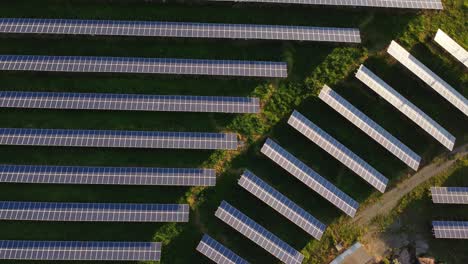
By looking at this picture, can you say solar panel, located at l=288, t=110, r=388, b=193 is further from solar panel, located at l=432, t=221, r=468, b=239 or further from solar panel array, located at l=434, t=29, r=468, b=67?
solar panel array, located at l=434, t=29, r=468, b=67

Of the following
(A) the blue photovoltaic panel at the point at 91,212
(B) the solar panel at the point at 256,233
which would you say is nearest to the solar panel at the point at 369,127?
(B) the solar panel at the point at 256,233

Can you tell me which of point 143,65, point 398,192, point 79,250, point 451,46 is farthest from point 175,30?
point 451,46

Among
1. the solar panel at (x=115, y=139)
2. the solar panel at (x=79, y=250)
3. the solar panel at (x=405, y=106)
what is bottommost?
the solar panel at (x=79, y=250)

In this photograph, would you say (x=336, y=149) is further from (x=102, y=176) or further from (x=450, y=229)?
(x=102, y=176)

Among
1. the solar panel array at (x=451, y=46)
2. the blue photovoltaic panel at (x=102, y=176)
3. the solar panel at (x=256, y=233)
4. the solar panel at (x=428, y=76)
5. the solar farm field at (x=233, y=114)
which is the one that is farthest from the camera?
the solar panel array at (x=451, y=46)

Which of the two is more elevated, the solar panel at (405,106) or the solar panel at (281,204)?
the solar panel at (405,106)

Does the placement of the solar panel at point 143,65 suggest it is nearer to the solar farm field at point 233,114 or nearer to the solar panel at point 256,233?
the solar farm field at point 233,114
